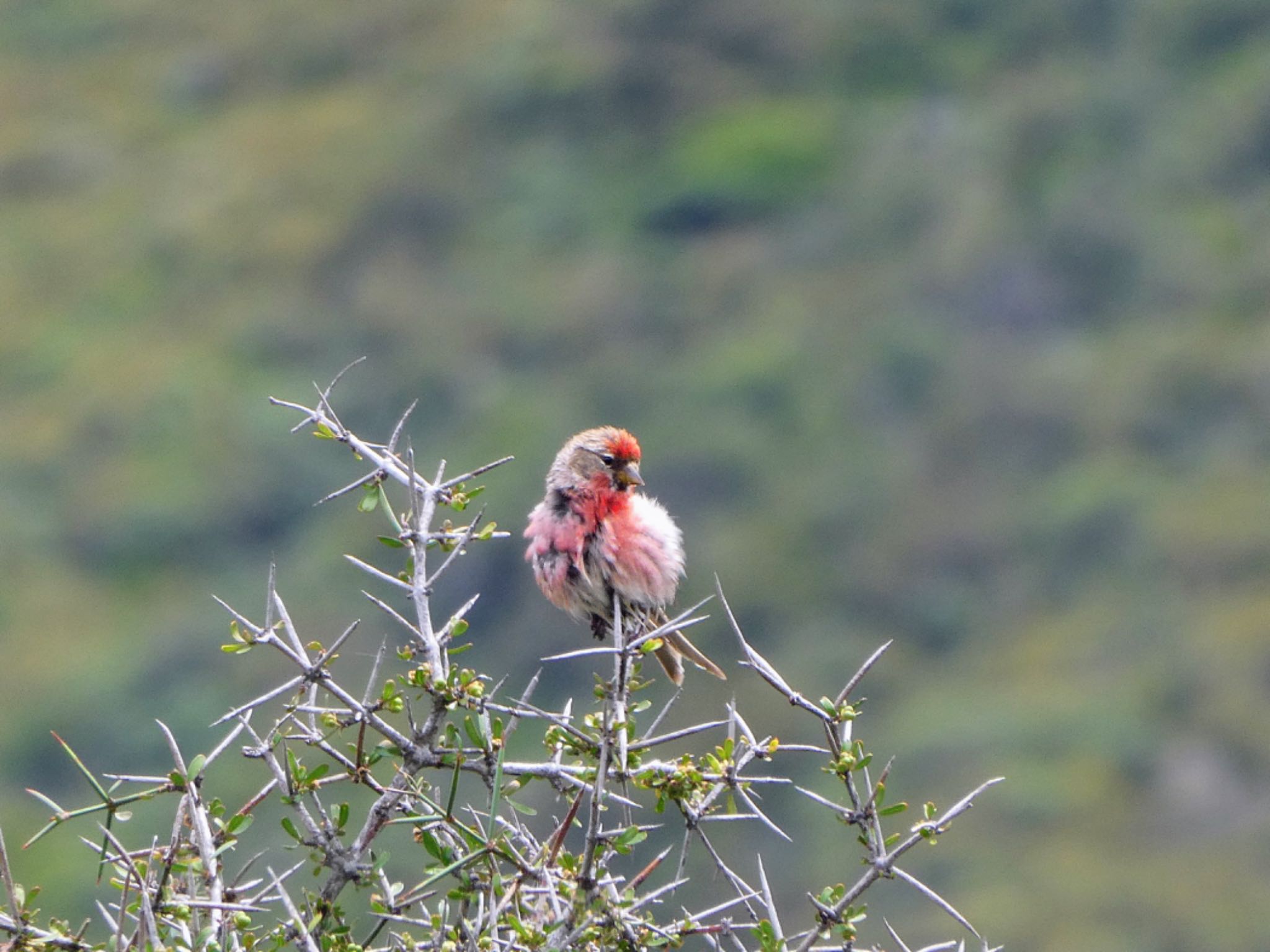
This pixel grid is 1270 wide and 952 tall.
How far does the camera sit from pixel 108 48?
79.1 metres

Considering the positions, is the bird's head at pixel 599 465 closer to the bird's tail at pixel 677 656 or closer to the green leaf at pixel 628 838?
the bird's tail at pixel 677 656

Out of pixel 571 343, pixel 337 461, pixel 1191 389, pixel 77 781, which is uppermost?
pixel 1191 389

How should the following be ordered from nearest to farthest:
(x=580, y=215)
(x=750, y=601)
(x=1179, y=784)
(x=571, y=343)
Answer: (x=1179, y=784), (x=750, y=601), (x=571, y=343), (x=580, y=215)

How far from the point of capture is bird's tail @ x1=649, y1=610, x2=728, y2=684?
6473 millimetres

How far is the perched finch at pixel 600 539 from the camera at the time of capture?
726cm

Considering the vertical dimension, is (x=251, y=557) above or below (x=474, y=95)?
below

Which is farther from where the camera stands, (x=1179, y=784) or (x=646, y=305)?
(x=646, y=305)

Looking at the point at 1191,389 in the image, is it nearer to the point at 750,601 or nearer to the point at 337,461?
the point at 750,601

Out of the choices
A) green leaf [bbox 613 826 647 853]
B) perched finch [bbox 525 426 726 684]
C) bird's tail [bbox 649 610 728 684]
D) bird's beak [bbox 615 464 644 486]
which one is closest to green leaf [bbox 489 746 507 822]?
green leaf [bbox 613 826 647 853]

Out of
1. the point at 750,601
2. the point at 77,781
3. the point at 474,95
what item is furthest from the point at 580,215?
the point at 77,781

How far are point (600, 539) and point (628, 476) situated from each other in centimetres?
25

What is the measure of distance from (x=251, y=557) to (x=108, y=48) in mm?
33940

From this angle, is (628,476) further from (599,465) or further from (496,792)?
(496,792)

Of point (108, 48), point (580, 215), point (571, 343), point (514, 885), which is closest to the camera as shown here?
point (514, 885)
